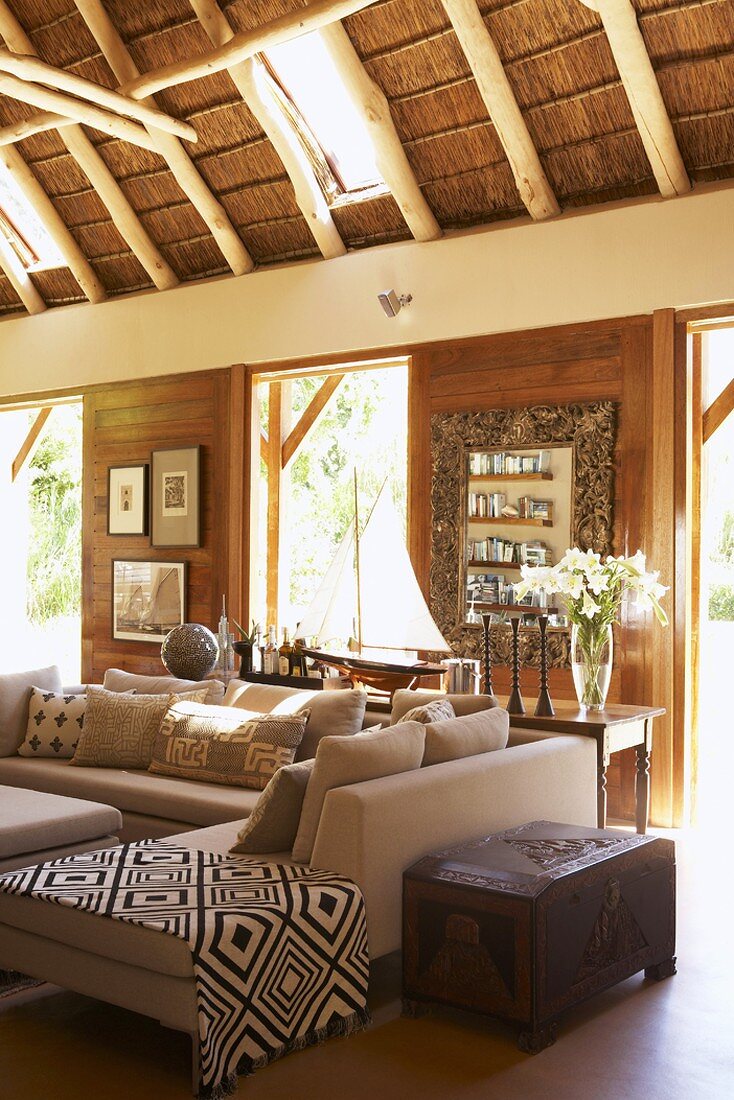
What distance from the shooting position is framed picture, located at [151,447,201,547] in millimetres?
7297

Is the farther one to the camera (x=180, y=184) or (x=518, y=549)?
(x=180, y=184)

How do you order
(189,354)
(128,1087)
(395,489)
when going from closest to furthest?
(128,1087) → (189,354) → (395,489)

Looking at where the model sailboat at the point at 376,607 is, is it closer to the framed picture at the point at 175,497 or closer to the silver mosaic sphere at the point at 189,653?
the silver mosaic sphere at the point at 189,653

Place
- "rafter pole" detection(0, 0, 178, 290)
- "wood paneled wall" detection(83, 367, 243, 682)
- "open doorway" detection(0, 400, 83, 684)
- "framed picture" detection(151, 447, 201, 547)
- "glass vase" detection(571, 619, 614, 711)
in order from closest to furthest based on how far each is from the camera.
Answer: "glass vase" detection(571, 619, 614, 711) → "rafter pole" detection(0, 0, 178, 290) → "wood paneled wall" detection(83, 367, 243, 682) → "framed picture" detection(151, 447, 201, 547) → "open doorway" detection(0, 400, 83, 684)

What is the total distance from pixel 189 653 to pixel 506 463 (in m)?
1.83

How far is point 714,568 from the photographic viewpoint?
6344 millimetres

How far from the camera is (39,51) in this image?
6.79 metres

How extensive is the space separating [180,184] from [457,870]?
191 inches

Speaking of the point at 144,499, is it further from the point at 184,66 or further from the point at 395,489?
the point at 395,489

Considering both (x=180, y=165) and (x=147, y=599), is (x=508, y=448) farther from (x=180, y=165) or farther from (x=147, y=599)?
(x=147, y=599)

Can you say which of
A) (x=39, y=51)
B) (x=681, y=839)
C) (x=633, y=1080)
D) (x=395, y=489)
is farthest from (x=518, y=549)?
(x=395, y=489)

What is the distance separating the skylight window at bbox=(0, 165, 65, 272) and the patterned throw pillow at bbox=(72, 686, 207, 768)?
406cm

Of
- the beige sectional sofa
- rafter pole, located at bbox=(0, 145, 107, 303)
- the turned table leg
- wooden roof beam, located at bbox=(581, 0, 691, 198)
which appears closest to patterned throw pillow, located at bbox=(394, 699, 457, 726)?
the beige sectional sofa

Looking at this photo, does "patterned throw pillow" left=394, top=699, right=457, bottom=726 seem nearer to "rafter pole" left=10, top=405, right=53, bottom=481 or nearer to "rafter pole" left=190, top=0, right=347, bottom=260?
"rafter pole" left=190, top=0, right=347, bottom=260
